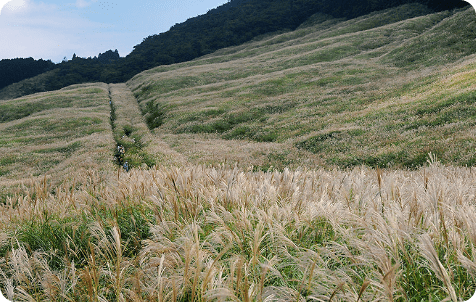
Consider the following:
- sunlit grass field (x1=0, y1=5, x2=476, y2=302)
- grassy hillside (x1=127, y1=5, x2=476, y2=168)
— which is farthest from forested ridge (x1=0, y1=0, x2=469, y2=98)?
grassy hillside (x1=127, y1=5, x2=476, y2=168)

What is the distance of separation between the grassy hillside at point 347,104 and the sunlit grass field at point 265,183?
0.22m

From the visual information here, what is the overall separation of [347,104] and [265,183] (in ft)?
97.4

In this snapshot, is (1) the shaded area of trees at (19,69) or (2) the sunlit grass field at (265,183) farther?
(1) the shaded area of trees at (19,69)

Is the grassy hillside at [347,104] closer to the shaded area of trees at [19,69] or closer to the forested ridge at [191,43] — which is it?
the forested ridge at [191,43]

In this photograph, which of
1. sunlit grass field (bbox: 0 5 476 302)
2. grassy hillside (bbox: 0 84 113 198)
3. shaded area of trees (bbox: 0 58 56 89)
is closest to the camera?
sunlit grass field (bbox: 0 5 476 302)

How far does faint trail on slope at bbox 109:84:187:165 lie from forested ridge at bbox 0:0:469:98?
215ft

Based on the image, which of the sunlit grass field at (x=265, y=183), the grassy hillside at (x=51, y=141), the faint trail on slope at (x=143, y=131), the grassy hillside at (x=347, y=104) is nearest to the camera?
the sunlit grass field at (x=265, y=183)

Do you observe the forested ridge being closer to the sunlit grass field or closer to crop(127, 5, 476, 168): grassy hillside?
the sunlit grass field

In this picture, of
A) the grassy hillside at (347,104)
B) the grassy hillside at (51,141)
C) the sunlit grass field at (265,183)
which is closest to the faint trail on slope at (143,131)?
the sunlit grass field at (265,183)

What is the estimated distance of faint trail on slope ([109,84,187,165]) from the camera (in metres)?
17.6

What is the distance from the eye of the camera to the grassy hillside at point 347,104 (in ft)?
54.6

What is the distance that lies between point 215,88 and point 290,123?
30.1m

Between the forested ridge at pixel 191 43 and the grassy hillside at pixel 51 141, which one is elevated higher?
the forested ridge at pixel 191 43

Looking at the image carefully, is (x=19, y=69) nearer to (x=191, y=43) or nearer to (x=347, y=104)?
(x=191, y=43)
